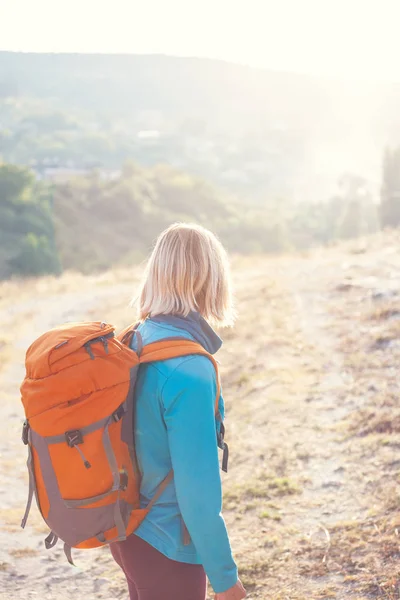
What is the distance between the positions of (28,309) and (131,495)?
43.9 ft

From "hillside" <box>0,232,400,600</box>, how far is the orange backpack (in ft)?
6.14

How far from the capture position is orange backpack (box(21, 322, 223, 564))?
1.73 m

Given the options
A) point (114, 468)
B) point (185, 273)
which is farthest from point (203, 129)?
point (114, 468)

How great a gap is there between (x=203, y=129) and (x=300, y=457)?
191m

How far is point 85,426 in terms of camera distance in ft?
5.69

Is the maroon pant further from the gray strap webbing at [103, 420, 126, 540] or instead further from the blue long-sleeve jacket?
the gray strap webbing at [103, 420, 126, 540]

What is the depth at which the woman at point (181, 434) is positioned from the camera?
1740 millimetres

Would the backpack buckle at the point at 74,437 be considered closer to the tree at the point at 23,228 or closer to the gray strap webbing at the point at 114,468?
the gray strap webbing at the point at 114,468

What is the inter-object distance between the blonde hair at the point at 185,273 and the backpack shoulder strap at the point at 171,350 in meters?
0.14

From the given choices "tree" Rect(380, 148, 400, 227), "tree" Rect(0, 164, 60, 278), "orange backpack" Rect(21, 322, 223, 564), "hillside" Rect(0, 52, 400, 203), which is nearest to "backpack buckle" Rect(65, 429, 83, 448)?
"orange backpack" Rect(21, 322, 223, 564)

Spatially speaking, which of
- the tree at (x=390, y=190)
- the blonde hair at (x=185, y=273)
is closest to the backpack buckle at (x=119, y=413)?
the blonde hair at (x=185, y=273)

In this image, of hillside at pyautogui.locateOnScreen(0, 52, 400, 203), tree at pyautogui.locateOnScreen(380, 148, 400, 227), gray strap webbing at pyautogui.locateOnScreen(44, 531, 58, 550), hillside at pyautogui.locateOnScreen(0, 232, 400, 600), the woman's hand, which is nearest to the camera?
the woman's hand

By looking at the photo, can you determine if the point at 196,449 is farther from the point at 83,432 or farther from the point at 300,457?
the point at 300,457

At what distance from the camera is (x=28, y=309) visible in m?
14.7
